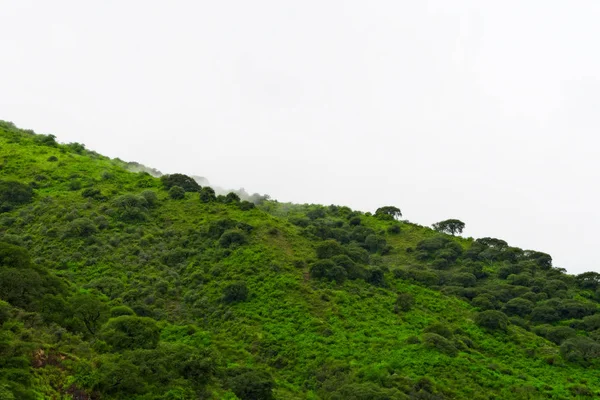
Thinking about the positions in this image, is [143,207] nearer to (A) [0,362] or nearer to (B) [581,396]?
(A) [0,362]

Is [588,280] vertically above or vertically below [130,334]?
above

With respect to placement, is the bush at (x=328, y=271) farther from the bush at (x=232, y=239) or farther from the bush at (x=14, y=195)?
the bush at (x=14, y=195)

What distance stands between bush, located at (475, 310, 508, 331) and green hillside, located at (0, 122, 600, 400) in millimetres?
140

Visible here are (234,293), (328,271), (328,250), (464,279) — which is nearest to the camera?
(234,293)

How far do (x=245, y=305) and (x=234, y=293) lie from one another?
68.2 inches

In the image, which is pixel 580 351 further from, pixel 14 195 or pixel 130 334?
pixel 14 195

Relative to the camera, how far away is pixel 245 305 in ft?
173

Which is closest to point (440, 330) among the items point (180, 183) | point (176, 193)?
point (176, 193)

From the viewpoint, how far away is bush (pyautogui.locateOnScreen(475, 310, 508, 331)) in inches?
2128

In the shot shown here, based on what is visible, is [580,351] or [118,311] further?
[580,351]

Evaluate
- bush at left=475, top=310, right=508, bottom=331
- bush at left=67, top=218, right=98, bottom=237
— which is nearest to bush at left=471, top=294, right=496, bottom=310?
bush at left=475, top=310, right=508, bottom=331

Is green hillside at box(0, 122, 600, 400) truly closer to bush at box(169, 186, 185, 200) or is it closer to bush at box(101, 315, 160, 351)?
bush at box(101, 315, 160, 351)

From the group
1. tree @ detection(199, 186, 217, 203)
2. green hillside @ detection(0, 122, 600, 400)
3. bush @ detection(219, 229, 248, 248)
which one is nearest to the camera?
green hillside @ detection(0, 122, 600, 400)

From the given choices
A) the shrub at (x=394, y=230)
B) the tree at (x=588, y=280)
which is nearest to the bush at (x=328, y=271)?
the shrub at (x=394, y=230)
